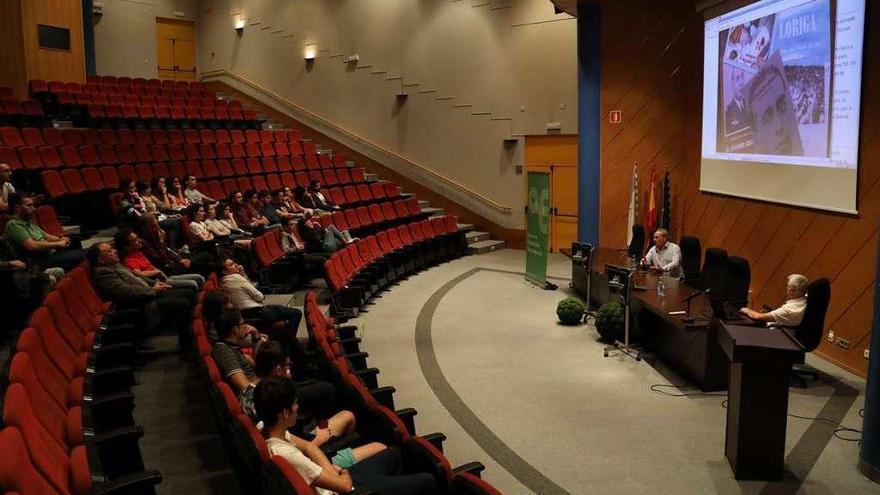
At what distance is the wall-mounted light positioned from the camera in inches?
531

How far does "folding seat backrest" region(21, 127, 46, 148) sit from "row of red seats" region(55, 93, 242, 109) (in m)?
1.59

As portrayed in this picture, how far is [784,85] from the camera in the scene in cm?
608

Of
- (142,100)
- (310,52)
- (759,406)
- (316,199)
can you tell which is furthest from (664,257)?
(310,52)

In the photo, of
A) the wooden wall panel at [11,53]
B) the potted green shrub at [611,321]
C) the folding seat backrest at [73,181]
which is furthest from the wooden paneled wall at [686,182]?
the wooden wall panel at [11,53]

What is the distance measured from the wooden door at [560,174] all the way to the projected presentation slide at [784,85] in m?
3.31

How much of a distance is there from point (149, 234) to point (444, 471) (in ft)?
12.5

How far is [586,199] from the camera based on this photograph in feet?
29.9

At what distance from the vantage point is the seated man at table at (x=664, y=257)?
6844 millimetres

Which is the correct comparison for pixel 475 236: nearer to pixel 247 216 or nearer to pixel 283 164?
pixel 283 164

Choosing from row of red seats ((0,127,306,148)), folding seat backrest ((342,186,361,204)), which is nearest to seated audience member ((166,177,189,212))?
row of red seats ((0,127,306,148))

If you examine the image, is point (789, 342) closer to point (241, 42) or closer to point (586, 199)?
point (586, 199)

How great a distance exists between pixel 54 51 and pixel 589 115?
26.3 ft

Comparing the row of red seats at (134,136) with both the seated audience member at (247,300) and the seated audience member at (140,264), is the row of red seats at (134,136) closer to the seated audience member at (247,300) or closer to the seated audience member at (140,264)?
the seated audience member at (140,264)

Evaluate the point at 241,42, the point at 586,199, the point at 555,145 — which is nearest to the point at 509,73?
the point at 555,145
